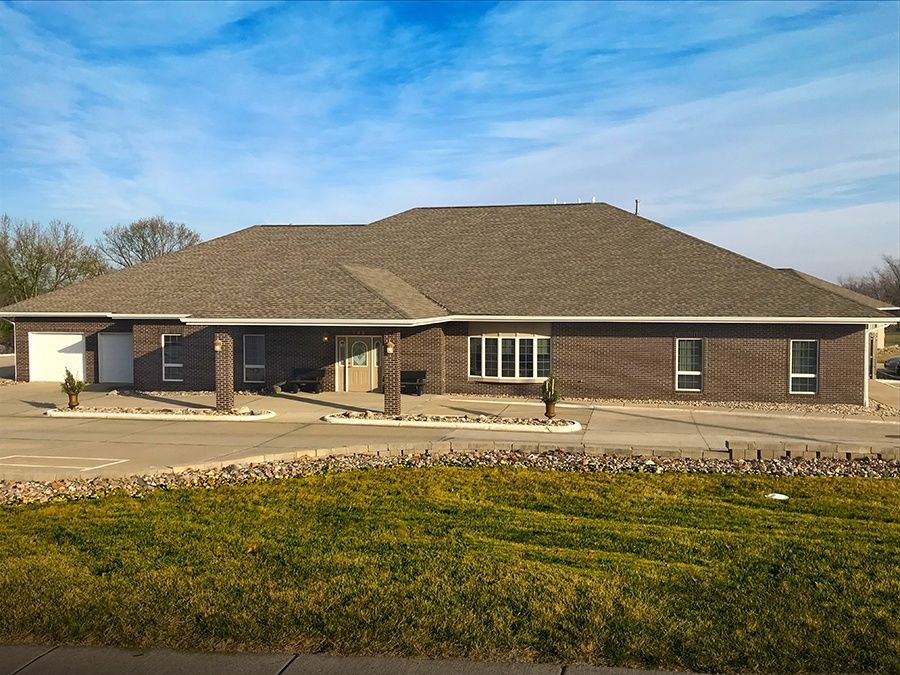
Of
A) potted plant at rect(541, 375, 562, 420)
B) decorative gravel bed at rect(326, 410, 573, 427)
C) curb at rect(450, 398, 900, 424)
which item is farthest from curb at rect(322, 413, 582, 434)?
curb at rect(450, 398, 900, 424)

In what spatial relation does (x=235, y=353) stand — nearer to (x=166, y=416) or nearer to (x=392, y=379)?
(x=166, y=416)

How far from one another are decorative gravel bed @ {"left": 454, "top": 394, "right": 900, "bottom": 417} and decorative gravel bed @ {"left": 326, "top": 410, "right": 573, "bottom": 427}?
4734mm

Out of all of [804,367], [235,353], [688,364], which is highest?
[235,353]

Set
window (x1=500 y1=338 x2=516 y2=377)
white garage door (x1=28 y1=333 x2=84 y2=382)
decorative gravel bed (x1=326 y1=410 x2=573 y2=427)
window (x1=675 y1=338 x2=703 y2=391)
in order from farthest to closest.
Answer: white garage door (x1=28 y1=333 x2=84 y2=382) → window (x1=500 y1=338 x2=516 y2=377) → window (x1=675 y1=338 x2=703 y2=391) → decorative gravel bed (x1=326 y1=410 x2=573 y2=427)

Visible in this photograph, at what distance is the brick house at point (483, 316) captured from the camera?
76.3 ft

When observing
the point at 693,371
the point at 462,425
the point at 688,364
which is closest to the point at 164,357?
the point at 462,425

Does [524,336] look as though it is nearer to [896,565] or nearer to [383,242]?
[383,242]

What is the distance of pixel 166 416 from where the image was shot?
69.6ft

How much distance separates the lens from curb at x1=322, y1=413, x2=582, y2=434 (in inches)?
734

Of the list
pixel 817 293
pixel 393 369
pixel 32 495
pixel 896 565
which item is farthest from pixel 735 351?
pixel 32 495

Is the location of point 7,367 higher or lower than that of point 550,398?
higher

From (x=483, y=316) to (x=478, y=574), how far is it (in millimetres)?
17345

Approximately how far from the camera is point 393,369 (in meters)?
21.1

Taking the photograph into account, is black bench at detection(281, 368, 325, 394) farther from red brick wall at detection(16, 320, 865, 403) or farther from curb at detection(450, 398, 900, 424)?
curb at detection(450, 398, 900, 424)
